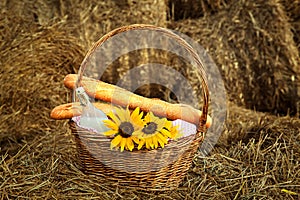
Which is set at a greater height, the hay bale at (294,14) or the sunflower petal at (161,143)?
the hay bale at (294,14)

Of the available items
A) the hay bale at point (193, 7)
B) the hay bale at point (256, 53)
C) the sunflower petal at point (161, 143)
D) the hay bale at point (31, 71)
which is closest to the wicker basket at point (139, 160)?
the sunflower petal at point (161, 143)

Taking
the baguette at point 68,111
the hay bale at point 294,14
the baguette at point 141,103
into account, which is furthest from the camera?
the hay bale at point 294,14

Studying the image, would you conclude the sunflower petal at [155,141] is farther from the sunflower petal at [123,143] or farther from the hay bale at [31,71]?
the hay bale at [31,71]

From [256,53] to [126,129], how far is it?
1.41 metres

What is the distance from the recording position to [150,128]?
159 cm

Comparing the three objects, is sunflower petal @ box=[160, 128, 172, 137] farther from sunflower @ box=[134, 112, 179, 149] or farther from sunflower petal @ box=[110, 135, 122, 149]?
sunflower petal @ box=[110, 135, 122, 149]

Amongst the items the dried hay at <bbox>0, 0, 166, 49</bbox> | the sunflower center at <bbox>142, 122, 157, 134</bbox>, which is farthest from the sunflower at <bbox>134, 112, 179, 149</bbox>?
the dried hay at <bbox>0, 0, 166, 49</bbox>

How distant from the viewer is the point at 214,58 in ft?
9.18

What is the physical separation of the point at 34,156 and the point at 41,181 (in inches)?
9.2

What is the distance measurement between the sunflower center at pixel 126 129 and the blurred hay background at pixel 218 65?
0.18 m

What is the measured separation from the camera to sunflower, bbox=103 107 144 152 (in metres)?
1.56

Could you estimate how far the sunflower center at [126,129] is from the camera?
157 centimetres

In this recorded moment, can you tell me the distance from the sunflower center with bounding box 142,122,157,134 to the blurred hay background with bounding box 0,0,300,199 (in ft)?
0.67

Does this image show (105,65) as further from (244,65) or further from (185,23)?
(244,65)
